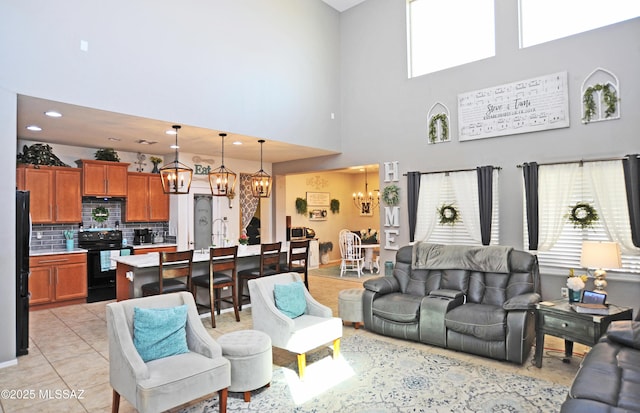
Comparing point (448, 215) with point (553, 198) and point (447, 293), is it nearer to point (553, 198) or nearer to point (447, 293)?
point (553, 198)

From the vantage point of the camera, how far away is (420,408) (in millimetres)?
2916

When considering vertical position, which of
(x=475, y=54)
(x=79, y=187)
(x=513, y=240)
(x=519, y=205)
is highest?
(x=475, y=54)

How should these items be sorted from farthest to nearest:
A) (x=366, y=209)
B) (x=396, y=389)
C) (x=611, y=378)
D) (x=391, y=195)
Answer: (x=366, y=209)
(x=391, y=195)
(x=396, y=389)
(x=611, y=378)

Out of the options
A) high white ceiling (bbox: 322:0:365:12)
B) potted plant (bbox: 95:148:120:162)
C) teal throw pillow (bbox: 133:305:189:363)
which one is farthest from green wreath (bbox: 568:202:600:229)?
potted plant (bbox: 95:148:120:162)

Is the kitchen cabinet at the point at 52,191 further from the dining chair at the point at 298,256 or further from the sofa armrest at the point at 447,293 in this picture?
the sofa armrest at the point at 447,293

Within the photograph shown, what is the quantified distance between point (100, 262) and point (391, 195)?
5.19 metres

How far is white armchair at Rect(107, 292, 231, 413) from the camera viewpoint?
2420mm

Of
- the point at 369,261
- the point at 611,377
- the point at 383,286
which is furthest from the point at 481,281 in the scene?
the point at 369,261

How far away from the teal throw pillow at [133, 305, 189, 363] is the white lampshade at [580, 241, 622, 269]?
149 inches

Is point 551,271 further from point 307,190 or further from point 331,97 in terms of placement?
point 307,190

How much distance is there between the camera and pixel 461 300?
442 cm

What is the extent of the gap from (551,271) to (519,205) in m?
1.00

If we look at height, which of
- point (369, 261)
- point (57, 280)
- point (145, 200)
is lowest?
point (369, 261)

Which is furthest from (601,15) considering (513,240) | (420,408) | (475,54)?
(420,408)
